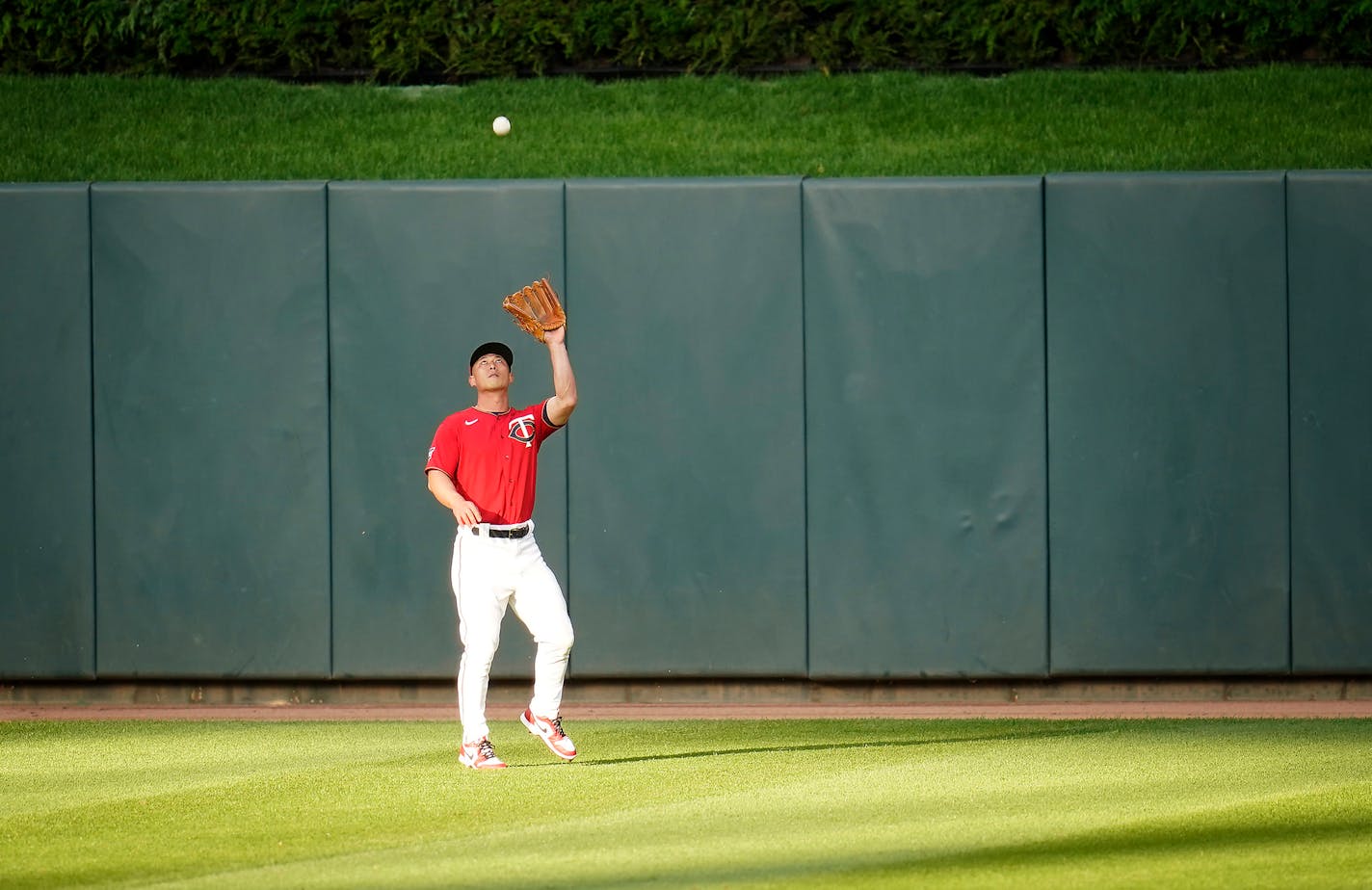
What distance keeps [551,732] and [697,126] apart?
6529mm

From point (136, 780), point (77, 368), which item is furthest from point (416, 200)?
point (136, 780)

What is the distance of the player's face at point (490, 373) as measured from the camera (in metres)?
7.91

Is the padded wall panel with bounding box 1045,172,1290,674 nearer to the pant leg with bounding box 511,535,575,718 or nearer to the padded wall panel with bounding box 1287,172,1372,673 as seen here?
the padded wall panel with bounding box 1287,172,1372,673

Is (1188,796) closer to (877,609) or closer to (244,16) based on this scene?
(877,609)

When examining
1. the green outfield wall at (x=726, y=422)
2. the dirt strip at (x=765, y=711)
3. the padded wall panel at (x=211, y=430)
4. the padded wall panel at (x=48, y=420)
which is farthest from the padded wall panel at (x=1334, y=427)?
the padded wall panel at (x=48, y=420)

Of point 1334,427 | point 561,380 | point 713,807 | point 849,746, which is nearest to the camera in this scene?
point 713,807

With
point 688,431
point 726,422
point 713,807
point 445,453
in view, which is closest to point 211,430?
point 688,431

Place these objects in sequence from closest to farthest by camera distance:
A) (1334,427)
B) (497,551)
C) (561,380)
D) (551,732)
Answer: (561,380) < (497,551) < (551,732) < (1334,427)

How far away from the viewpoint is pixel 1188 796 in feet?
Answer: 22.6

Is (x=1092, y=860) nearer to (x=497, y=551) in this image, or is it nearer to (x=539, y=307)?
(x=497, y=551)

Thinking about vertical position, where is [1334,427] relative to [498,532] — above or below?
above

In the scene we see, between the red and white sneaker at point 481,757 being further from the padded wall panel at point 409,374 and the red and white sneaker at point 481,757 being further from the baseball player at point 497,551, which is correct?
the padded wall panel at point 409,374

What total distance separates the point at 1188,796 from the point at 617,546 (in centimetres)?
458

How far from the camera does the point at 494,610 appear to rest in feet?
25.6
